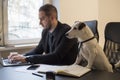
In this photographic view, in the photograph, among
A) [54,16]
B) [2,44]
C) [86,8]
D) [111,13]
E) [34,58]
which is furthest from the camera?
[111,13]

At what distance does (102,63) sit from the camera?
1.75m

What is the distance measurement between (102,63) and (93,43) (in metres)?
0.17

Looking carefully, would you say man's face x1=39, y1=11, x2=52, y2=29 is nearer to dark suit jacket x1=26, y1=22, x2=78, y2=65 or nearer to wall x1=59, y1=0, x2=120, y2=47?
dark suit jacket x1=26, y1=22, x2=78, y2=65

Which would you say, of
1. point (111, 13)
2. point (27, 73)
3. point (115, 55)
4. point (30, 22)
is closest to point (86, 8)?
point (111, 13)

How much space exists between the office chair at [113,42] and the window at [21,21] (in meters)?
1.15

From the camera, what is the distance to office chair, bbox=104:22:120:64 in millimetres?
2311

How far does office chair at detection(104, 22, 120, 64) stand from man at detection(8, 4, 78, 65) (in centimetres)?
42

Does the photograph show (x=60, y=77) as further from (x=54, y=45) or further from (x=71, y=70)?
(x=54, y=45)

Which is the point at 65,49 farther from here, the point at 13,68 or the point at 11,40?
the point at 11,40

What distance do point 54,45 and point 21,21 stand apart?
3.26ft

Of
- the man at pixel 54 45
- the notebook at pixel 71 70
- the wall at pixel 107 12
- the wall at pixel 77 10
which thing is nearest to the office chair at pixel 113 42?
the man at pixel 54 45

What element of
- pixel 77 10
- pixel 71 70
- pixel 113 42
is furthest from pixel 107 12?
pixel 71 70

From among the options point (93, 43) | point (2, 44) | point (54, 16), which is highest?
point (54, 16)

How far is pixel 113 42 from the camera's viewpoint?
2344 millimetres
